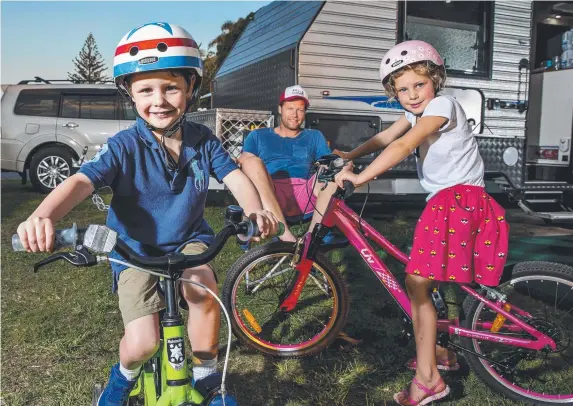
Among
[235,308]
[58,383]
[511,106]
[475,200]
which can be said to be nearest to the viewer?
[475,200]

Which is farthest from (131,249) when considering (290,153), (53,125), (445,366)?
(53,125)

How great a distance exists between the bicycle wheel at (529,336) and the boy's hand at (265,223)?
155 cm

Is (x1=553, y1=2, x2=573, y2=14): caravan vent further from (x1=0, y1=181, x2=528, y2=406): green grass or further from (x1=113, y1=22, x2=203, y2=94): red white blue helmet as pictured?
(x1=113, y1=22, x2=203, y2=94): red white blue helmet

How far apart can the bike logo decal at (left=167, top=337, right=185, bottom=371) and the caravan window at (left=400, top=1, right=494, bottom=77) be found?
5.85 meters

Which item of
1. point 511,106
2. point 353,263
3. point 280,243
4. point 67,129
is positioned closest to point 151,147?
point 280,243

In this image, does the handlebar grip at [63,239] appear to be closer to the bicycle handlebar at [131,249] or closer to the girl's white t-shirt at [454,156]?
the bicycle handlebar at [131,249]

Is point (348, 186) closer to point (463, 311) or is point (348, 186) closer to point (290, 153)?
point (463, 311)

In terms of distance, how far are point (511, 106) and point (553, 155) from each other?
1.21 meters

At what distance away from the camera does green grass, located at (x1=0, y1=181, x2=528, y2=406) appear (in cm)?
286

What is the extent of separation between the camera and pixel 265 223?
1751mm

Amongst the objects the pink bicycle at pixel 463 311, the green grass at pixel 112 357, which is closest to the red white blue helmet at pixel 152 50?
the pink bicycle at pixel 463 311

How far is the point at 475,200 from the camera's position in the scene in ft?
8.70

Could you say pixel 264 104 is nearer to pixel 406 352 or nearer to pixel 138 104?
pixel 406 352

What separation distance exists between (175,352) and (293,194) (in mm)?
3181
